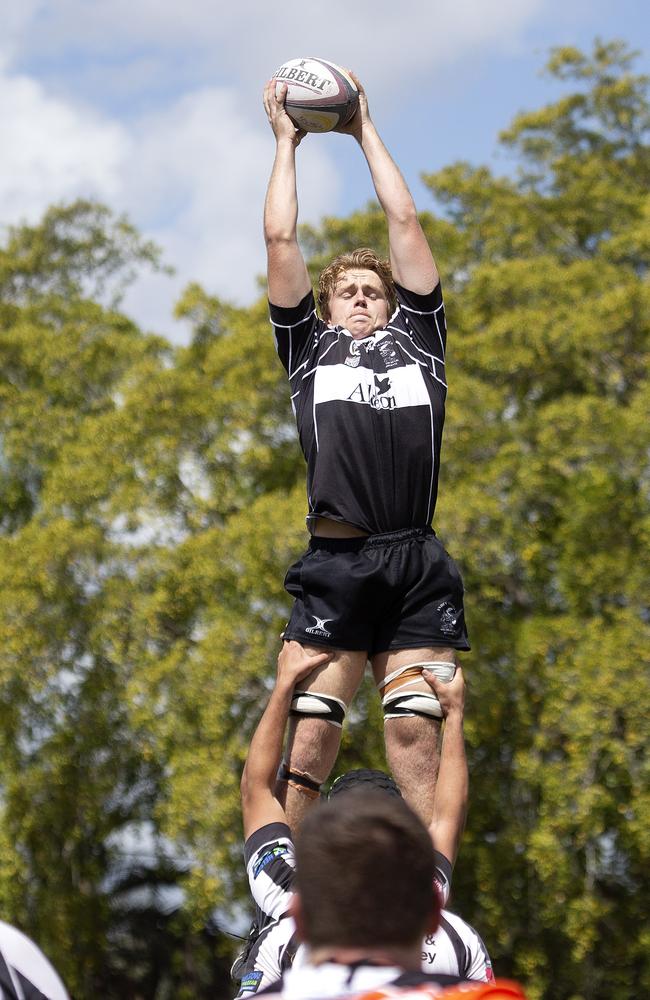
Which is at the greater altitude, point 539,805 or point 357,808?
point 357,808

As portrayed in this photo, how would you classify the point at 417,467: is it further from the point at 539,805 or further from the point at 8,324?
the point at 8,324

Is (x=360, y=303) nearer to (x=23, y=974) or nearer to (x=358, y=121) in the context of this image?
(x=358, y=121)

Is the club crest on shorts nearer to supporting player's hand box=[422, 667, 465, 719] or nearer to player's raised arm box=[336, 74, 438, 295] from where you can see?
supporting player's hand box=[422, 667, 465, 719]

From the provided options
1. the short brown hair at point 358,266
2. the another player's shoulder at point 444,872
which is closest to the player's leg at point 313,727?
the another player's shoulder at point 444,872

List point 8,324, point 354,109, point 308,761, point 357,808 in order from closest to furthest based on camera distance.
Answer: point 357,808 < point 308,761 < point 354,109 < point 8,324

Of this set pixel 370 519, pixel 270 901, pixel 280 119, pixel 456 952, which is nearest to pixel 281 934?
pixel 270 901

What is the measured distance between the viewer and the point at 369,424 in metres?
4.02

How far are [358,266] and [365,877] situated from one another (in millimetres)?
2751

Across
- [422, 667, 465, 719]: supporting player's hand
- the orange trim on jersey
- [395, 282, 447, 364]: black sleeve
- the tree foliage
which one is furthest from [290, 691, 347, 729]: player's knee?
the tree foliage

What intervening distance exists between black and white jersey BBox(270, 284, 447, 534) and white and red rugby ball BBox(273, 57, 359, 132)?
57 centimetres

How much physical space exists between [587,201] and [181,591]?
8.83 metres

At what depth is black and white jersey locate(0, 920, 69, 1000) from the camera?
227 cm

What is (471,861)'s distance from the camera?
52.2 feet

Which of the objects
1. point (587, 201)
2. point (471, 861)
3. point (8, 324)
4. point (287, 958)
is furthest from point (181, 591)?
point (287, 958)
